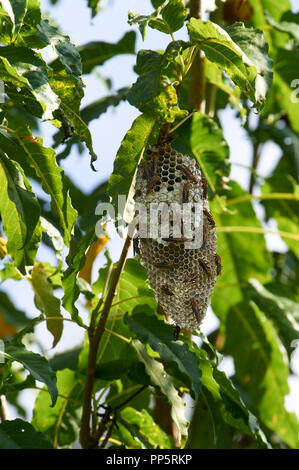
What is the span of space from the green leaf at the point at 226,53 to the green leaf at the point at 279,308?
1.12 metres

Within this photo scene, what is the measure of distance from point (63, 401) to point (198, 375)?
0.72 meters

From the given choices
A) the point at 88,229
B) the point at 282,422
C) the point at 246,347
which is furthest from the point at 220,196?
the point at 282,422

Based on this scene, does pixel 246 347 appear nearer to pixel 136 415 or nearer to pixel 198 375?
pixel 136 415

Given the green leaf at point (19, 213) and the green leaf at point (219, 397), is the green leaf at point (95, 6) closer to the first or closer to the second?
the green leaf at point (19, 213)

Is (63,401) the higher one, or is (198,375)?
(198,375)

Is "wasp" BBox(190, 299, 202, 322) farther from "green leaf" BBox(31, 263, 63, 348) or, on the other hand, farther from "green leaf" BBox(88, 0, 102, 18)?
"green leaf" BBox(88, 0, 102, 18)

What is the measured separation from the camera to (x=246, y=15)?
2.55 m

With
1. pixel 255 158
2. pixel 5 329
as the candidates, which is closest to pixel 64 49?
pixel 5 329

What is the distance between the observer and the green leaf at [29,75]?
142 cm

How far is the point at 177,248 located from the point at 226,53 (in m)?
0.46

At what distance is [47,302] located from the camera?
78.1 inches

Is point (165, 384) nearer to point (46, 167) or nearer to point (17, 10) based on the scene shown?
point (46, 167)

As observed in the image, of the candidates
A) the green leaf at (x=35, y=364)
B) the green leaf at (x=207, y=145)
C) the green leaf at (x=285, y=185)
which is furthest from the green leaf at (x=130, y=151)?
the green leaf at (x=285, y=185)
